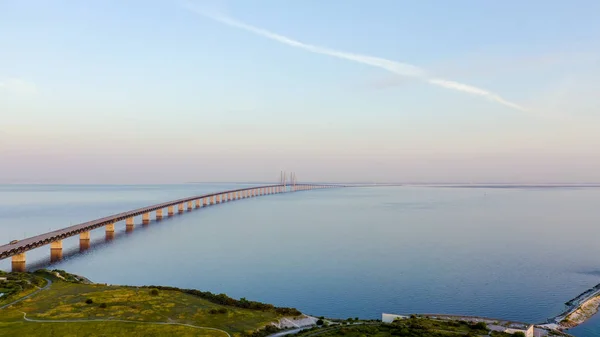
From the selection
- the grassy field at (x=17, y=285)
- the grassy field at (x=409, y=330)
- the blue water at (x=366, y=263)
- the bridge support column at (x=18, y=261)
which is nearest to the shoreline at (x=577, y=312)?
the blue water at (x=366, y=263)

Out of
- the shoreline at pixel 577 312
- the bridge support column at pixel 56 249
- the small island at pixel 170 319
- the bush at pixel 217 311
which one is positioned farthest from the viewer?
the bridge support column at pixel 56 249

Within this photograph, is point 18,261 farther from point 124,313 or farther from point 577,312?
point 577,312

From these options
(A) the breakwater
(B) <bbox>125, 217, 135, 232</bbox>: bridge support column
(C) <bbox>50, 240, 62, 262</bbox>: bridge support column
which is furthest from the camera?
(B) <bbox>125, 217, 135, 232</bbox>: bridge support column

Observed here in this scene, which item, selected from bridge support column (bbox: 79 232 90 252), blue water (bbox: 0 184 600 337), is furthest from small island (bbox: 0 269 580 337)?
bridge support column (bbox: 79 232 90 252)

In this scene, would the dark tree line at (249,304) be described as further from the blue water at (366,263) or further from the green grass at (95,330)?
the green grass at (95,330)

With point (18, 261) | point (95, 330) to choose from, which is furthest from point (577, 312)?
point (18, 261)

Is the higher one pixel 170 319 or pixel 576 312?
pixel 170 319

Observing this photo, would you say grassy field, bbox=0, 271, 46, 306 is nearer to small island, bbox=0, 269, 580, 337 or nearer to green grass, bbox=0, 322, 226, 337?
small island, bbox=0, 269, 580, 337
